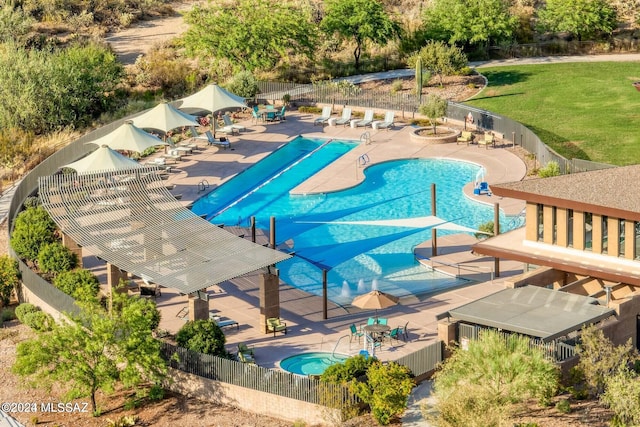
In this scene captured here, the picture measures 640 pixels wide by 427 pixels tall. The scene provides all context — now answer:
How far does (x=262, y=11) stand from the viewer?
7088 cm

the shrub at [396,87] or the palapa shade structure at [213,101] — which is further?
the shrub at [396,87]

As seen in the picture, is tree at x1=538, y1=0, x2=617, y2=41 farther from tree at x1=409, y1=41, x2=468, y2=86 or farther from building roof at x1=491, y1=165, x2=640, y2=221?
building roof at x1=491, y1=165, x2=640, y2=221

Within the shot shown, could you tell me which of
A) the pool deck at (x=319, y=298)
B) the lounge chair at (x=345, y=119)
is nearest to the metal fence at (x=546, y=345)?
the pool deck at (x=319, y=298)

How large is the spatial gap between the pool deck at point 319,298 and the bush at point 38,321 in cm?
384

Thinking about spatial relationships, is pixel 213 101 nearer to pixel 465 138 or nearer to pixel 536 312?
pixel 465 138

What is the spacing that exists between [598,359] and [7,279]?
69.3ft

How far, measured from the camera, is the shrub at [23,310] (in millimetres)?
38125

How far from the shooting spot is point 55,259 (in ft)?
133

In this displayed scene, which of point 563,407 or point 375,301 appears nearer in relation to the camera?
point 563,407

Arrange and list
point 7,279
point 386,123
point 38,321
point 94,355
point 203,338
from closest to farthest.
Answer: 1. point 94,355
2. point 203,338
3. point 38,321
4. point 7,279
5. point 386,123

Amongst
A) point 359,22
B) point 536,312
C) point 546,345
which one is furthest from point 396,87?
point 546,345

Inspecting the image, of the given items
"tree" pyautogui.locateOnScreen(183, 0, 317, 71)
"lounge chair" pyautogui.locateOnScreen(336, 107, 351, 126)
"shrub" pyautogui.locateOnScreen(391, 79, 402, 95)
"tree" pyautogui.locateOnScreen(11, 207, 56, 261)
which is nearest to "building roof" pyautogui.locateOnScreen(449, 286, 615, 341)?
"tree" pyautogui.locateOnScreen(11, 207, 56, 261)

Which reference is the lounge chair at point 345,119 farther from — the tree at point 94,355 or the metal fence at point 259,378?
the tree at point 94,355

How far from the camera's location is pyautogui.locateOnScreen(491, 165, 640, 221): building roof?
1355 inches
